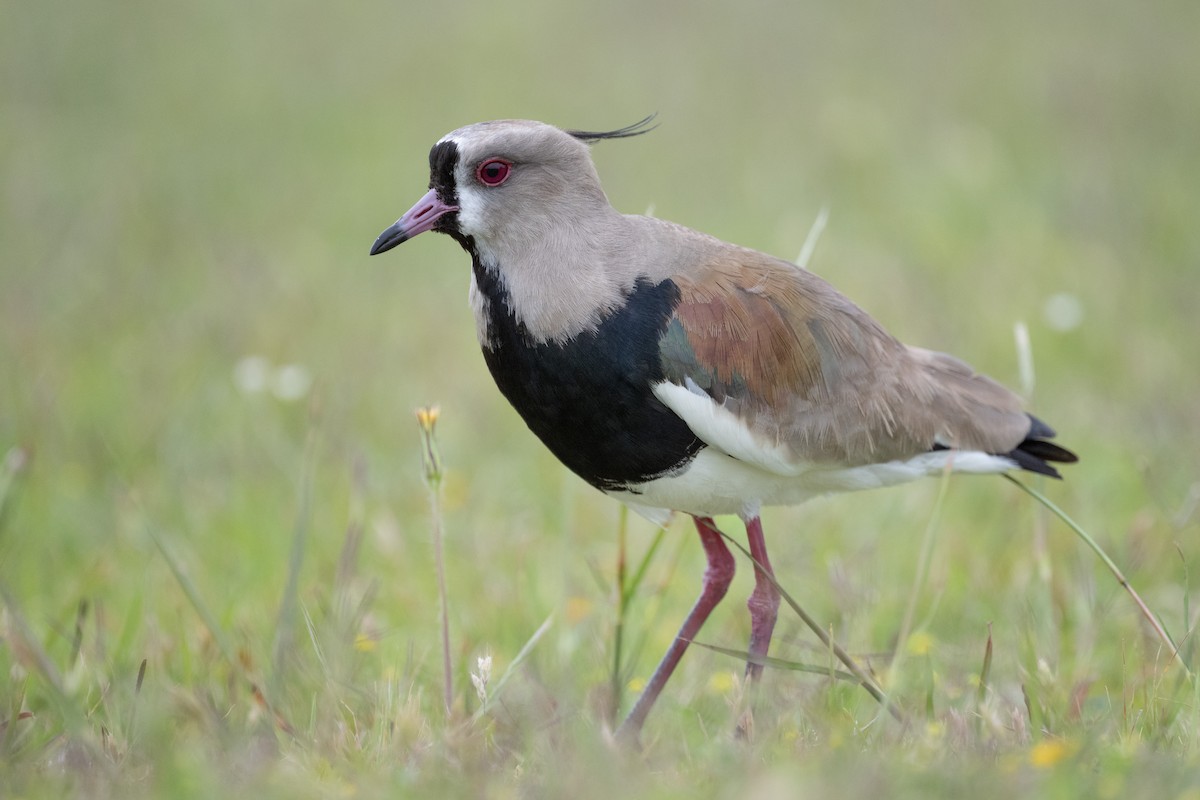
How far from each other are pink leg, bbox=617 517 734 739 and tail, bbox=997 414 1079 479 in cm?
88

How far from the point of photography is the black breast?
3123mm

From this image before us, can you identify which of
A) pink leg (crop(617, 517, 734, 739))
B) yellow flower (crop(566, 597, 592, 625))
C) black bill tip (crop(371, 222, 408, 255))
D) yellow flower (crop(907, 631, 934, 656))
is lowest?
yellow flower (crop(566, 597, 592, 625))

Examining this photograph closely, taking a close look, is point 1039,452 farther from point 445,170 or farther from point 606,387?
point 445,170

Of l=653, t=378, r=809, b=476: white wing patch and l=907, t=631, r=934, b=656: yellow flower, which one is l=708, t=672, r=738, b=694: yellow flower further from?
l=653, t=378, r=809, b=476: white wing patch

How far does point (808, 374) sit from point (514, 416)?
2937mm

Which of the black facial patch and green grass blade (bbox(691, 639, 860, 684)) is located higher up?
the black facial patch

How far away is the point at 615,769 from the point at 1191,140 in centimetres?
777

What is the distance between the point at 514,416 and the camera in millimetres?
6227

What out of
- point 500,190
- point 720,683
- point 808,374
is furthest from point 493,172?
point 720,683

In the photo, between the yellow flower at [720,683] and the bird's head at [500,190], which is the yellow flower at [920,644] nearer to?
the yellow flower at [720,683]

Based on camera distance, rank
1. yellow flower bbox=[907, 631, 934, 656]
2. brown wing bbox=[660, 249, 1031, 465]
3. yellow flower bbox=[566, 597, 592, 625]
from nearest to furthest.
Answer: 1. brown wing bbox=[660, 249, 1031, 465]
2. yellow flower bbox=[907, 631, 934, 656]
3. yellow flower bbox=[566, 597, 592, 625]

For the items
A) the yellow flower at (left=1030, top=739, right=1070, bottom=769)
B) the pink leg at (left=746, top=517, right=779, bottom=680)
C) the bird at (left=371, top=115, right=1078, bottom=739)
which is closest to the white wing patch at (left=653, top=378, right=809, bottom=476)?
the bird at (left=371, top=115, right=1078, bottom=739)

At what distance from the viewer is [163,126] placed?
9.41 meters

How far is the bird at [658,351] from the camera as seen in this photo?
10.3ft
